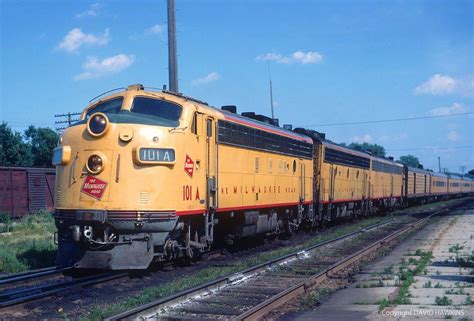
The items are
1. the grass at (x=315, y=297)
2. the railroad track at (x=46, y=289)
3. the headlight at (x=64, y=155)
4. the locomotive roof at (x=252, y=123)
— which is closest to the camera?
the grass at (x=315, y=297)

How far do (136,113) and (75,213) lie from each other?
243 cm

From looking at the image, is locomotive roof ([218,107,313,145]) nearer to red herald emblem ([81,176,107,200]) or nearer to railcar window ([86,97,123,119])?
railcar window ([86,97,123,119])

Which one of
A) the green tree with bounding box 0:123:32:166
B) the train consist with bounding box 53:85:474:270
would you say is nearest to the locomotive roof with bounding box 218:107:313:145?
the train consist with bounding box 53:85:474:270

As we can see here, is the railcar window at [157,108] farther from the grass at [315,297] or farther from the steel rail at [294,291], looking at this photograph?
the grass at [315,297]

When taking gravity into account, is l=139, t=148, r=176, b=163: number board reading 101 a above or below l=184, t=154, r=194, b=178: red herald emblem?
above

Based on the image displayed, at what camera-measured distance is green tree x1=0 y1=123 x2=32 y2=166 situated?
57969mm

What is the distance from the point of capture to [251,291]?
32.3 feet

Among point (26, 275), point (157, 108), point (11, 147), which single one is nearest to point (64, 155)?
point (157, 108)

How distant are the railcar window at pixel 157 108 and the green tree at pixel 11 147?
51077mm

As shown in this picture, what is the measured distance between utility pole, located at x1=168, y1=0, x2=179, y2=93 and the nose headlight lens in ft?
30.3

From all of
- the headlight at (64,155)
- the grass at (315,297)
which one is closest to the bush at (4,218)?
the headlight at (64,155)

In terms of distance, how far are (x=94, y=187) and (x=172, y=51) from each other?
10.5 metres

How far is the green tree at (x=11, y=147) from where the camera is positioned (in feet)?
190

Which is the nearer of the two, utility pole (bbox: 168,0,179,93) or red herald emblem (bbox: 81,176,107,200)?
red herald emblem (bbox: 81,176,107,200)
